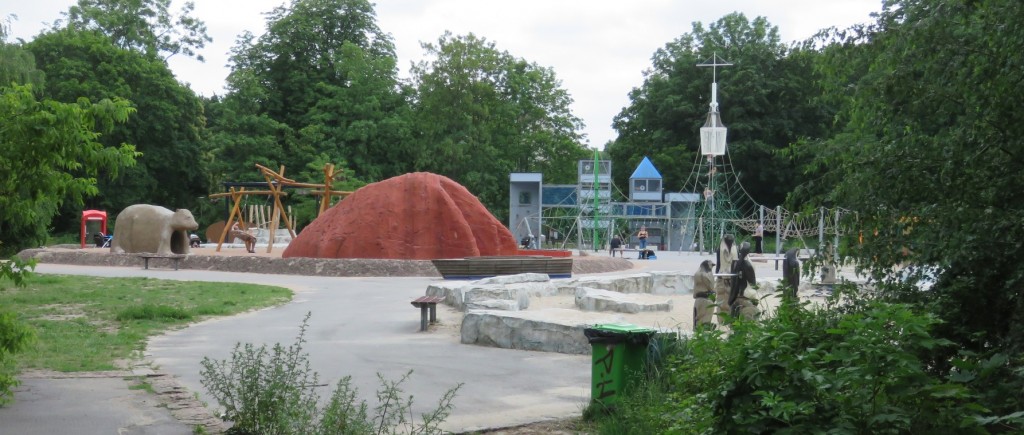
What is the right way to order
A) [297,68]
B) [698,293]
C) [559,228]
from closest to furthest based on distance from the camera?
[698,293] < [559,228] < [297,68]

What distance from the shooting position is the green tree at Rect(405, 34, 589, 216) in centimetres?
6366

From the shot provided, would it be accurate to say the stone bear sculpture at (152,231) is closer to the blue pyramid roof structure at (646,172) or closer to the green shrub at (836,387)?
the blue pyramid roof structure at (646,172)

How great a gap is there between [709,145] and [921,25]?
45.6 metres

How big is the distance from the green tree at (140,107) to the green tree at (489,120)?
14611 mm

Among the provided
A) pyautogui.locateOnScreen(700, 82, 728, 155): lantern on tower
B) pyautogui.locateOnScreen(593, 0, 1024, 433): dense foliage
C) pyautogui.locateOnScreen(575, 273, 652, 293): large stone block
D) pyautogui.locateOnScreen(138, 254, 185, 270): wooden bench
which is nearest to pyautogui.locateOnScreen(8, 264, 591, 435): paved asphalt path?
pyautogui.locateOnScreen(593, 0, 1024, 433): dense foliage

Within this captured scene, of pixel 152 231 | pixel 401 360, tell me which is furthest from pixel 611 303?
pixel 152 231

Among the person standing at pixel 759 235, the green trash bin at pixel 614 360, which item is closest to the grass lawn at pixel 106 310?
the green trash bin at pixel 614 360

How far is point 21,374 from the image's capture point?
9.80m

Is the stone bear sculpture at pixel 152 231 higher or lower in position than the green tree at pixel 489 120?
lower

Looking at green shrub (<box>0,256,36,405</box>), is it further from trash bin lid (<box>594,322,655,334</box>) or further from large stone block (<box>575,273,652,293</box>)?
large stone block (<box>575,273,652,293</box>)

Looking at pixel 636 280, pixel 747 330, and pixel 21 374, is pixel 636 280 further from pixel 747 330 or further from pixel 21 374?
pixel 747 330

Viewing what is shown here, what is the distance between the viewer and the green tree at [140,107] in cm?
5616

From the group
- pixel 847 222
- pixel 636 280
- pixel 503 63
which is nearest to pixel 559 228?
pixel 503 63

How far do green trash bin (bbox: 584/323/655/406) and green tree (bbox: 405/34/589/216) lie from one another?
53.7 metres
